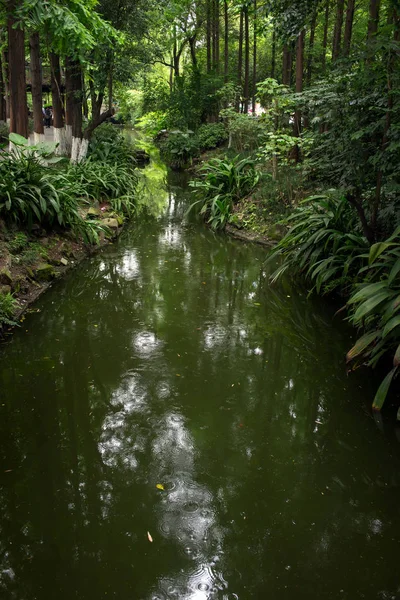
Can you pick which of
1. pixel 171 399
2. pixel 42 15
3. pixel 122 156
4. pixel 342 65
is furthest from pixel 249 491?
pixel 122 156

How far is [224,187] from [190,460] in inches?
364

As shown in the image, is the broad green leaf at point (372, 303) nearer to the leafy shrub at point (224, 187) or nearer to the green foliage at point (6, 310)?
the green foliage at point (6, 310)

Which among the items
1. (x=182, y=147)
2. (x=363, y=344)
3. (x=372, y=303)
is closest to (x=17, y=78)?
(x=372, y=303)

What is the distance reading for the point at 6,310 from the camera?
5.62m

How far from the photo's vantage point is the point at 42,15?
6.94 meters

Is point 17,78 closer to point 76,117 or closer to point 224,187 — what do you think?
point 76,117

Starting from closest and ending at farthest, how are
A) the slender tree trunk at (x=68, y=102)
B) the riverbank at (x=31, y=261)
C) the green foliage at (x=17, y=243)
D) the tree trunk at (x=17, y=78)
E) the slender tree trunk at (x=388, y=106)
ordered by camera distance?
the slender tree trunk at (x=388, y=106)
the riverbank at (x=31, y=261)
the green foliage at (x=17, y=243)
the tree trunk at (x=17, y=78)
the slender tree trunk at (x=68, y=102)

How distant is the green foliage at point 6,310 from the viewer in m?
5.50

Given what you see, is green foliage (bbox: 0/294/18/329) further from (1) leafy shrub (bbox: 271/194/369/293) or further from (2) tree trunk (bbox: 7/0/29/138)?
(2) tree trunk (bbox: 7/0/29/138)

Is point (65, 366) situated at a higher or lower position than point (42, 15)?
lower

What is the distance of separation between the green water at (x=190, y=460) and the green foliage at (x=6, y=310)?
0.69ft

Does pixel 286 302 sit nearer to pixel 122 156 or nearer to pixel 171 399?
pixel 171 399

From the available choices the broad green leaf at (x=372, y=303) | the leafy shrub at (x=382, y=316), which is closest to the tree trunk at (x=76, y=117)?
the leafy shrub at (x=382, y=316)

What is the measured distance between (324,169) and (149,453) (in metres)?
4.46
